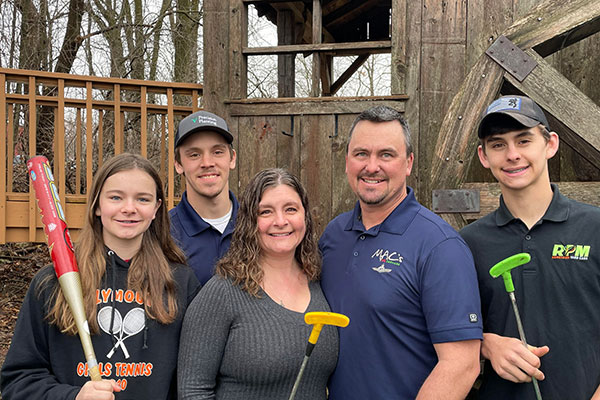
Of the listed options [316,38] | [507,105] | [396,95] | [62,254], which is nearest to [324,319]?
[62,254]

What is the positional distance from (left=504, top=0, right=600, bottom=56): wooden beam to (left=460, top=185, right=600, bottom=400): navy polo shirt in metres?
2.15

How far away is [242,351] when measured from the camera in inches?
85.3

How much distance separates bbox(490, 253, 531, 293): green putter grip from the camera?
2.06 m

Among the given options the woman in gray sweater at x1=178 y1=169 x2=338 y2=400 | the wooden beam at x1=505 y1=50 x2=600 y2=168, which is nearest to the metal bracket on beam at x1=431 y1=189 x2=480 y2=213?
the wooden beam at x1=505 y1=50 x2=600 y2=168

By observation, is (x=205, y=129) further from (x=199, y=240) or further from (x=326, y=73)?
(x=326, y=73)

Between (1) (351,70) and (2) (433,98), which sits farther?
(1) (351,70)

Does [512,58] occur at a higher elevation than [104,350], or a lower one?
higher

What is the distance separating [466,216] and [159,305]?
2553 millimetres

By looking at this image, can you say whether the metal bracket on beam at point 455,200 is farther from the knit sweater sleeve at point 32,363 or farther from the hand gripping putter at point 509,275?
the knit sweater sleeve at point 32,363

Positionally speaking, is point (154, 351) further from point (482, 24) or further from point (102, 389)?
point (482, 24)

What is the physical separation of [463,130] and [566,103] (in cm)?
71

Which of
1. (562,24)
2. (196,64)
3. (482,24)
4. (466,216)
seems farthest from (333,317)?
(196,64)

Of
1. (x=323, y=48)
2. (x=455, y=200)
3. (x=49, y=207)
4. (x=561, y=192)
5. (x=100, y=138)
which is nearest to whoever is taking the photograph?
(x=49, y=207)

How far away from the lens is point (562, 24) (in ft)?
13.1
